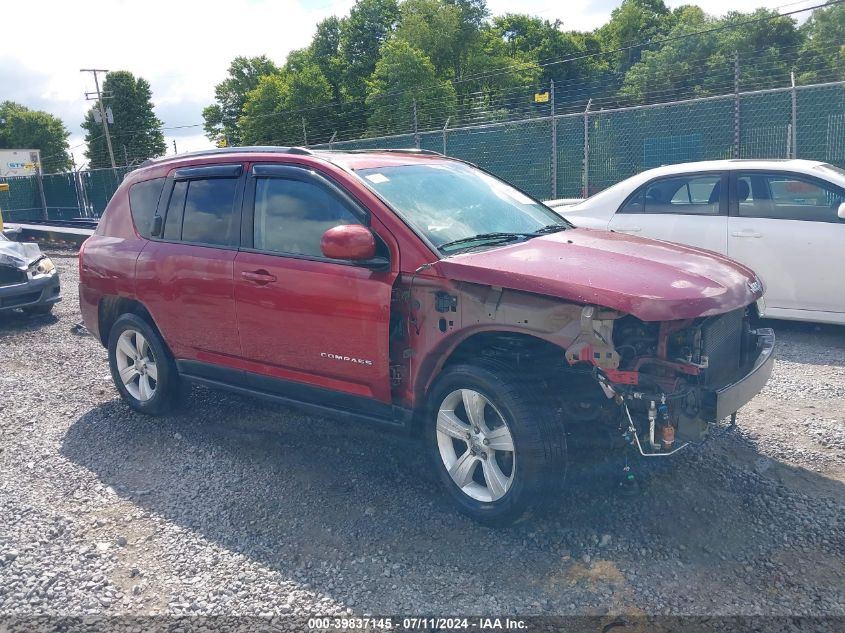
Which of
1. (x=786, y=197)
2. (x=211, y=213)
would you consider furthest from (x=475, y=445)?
(x=786, y=197)

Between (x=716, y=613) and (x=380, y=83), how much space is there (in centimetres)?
4440

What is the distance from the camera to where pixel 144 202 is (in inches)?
223

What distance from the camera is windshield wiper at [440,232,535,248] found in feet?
13.7

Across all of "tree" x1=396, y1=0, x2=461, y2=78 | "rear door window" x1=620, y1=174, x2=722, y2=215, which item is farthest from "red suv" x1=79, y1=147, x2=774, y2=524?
"tree" x1=396, y1=0, x2=461, y2=78

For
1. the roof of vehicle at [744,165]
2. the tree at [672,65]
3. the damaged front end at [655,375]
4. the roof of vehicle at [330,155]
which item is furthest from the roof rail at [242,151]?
the tree at [672,65]

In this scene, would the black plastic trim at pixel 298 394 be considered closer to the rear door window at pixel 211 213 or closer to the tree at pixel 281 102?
the rear door window at pixel 211 213

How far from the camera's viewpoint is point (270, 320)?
4590 mm

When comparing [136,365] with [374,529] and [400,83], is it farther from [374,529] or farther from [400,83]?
[400,83]

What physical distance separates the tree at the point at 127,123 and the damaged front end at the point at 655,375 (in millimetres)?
75128

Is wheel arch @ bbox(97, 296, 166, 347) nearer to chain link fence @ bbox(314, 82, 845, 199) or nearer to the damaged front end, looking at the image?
the damaged front end

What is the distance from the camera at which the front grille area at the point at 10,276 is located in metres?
9.52

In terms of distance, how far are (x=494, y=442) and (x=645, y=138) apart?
11062 millimetres

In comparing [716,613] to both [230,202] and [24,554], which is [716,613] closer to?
[24,554]

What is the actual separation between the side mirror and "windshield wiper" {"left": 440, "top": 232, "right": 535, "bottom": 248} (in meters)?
0.40
